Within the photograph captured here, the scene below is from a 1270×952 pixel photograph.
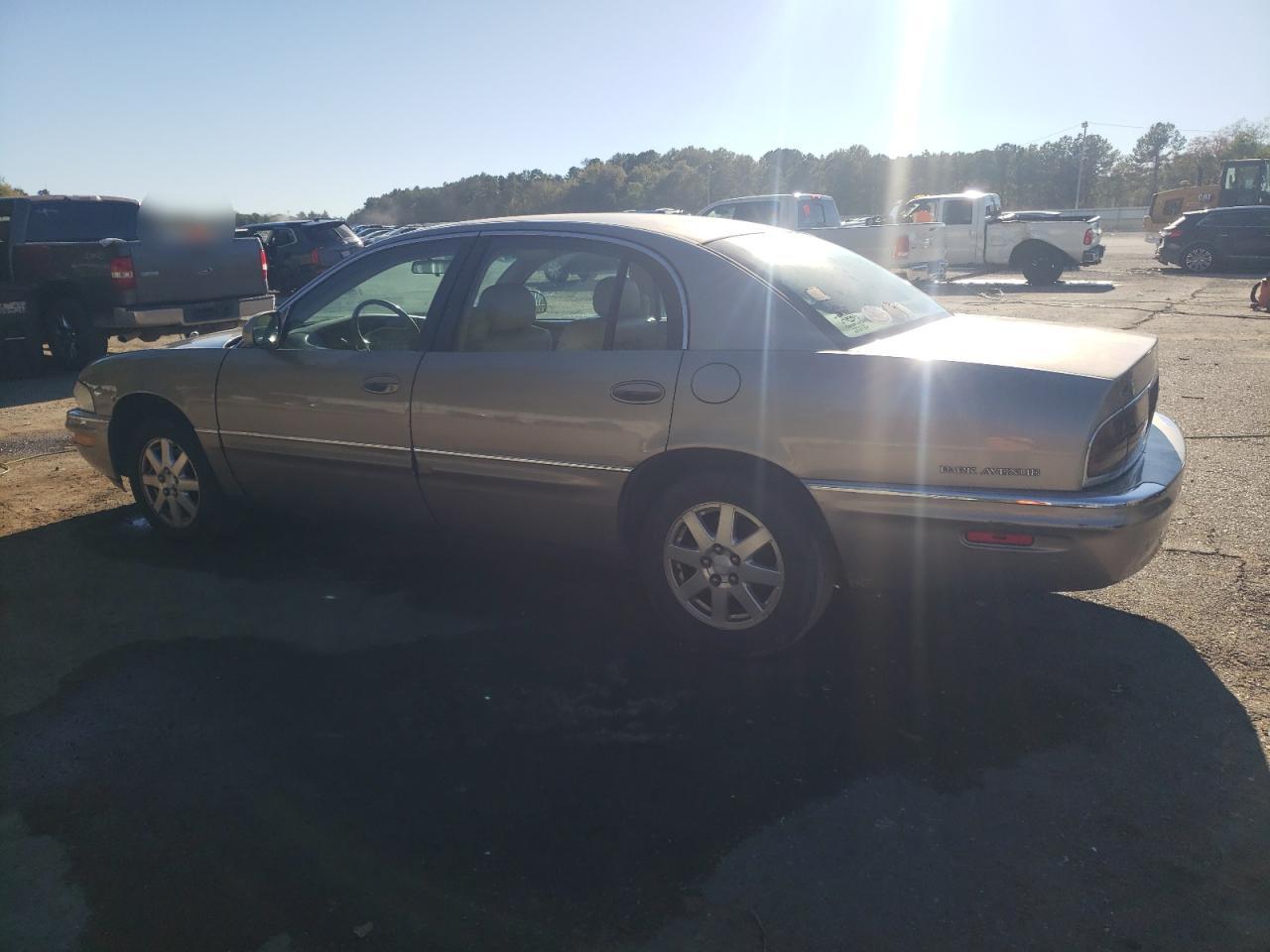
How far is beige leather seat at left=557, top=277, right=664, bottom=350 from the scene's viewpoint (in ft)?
12.5

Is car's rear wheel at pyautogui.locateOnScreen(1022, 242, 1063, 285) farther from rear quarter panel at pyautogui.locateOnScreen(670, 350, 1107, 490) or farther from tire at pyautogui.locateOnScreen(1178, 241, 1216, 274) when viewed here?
rear quarter panel at pyautogui.locateOnScreen(670, 350, 1107, 490)

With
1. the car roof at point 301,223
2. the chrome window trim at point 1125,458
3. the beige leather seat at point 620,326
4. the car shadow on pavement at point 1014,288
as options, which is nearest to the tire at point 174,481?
the beige leather seat at point 620,326

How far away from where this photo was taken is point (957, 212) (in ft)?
73.8

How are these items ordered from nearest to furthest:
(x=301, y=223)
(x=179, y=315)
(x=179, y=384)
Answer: (x=179, y=384), (x=179, y=315), (x=301, y=223)

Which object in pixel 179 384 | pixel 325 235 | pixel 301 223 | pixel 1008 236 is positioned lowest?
pixel 179 384

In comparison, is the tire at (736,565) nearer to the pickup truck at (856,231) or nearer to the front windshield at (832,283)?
the front windshield at (832,283)

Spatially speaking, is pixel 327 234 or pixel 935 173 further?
pixel 935 173

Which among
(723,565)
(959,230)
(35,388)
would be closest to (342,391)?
(723,565)

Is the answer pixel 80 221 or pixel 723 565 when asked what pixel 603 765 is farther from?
pixel 80 221

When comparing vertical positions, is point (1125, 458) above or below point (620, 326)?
below

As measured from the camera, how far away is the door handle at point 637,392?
366 cm

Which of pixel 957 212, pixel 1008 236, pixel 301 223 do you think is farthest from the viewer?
pixel 957 212

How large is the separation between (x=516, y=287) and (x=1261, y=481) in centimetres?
446

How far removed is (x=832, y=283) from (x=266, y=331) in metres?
2.69
